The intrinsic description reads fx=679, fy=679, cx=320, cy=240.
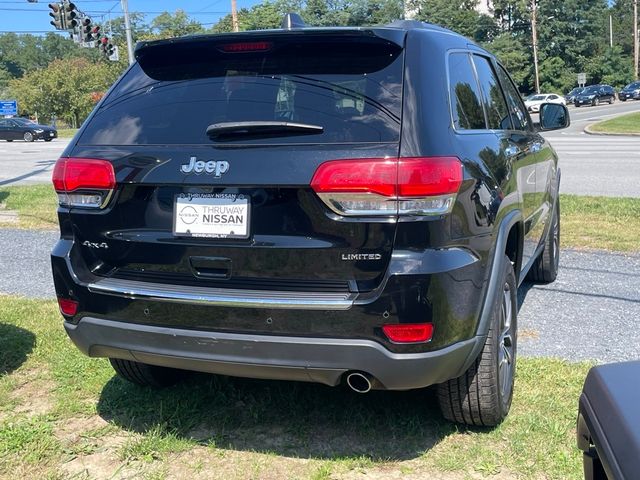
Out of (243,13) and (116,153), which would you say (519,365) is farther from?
(243,13)

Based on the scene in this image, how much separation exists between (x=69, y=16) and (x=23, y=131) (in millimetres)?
15013

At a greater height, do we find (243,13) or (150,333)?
(243,13)

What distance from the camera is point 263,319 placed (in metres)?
2.73

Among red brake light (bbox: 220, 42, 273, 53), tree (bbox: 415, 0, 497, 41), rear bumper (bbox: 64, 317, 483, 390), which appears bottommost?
rear bumper (bbox: 64, 317, 483, 390)

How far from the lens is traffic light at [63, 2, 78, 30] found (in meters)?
23.1

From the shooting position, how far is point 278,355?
273 cm

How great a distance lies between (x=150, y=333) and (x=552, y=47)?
77.2 m

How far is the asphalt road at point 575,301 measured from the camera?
172 inches

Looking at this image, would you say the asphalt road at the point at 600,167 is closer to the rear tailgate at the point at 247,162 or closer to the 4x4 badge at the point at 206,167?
the rear tailgate at the point at 247,162

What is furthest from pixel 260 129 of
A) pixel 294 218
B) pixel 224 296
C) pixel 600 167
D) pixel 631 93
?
pixel 631 93

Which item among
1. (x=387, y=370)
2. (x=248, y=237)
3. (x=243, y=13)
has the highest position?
(x=243, y=13)

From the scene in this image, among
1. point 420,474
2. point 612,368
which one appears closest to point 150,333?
point 420,474

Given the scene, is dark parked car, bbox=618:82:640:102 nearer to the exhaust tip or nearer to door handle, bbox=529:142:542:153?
door handle, bbox=529:142:542:153

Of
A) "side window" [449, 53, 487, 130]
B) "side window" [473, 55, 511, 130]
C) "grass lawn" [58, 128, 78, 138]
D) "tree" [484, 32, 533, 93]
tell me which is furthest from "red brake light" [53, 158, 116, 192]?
"tree" [484, 32, 533, 93]
